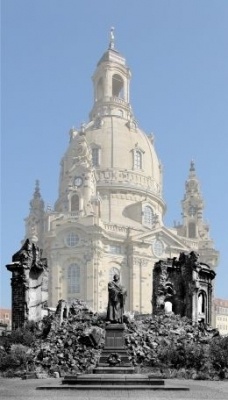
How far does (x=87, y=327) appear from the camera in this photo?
32844 millimetres

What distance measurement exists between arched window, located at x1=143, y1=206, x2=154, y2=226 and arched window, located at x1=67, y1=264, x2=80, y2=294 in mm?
14638

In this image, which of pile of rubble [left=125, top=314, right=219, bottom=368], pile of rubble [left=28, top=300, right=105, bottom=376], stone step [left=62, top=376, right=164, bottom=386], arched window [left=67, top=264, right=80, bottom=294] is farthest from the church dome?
stone step [left=62, top=376, right=164, bottom=386]

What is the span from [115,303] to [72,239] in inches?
2380

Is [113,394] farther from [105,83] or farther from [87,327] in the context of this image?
[105,83]

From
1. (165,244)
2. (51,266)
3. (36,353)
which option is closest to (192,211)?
(165,244)

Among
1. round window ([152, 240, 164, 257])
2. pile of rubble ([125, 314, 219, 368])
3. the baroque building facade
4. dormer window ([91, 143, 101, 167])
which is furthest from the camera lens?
dormer window ([91, 143, 101, 167])

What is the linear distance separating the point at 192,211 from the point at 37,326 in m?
66.6

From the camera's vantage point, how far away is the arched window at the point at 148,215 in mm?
92938

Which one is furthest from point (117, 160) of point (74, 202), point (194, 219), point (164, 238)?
point (194, 219)

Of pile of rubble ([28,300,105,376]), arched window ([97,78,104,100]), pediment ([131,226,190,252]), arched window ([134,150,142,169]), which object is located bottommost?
pile of rubble ([28,300,105,376])

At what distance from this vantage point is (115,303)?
75.3 ft

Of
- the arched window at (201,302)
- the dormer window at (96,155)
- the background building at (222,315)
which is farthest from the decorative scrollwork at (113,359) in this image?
the background building at (222,315)

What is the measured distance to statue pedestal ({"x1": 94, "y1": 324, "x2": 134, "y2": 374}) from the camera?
21.0m

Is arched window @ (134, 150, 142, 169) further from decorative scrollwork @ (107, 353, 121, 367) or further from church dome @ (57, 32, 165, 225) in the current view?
decorative scrollwork @ (107, 353, 121, 367)
